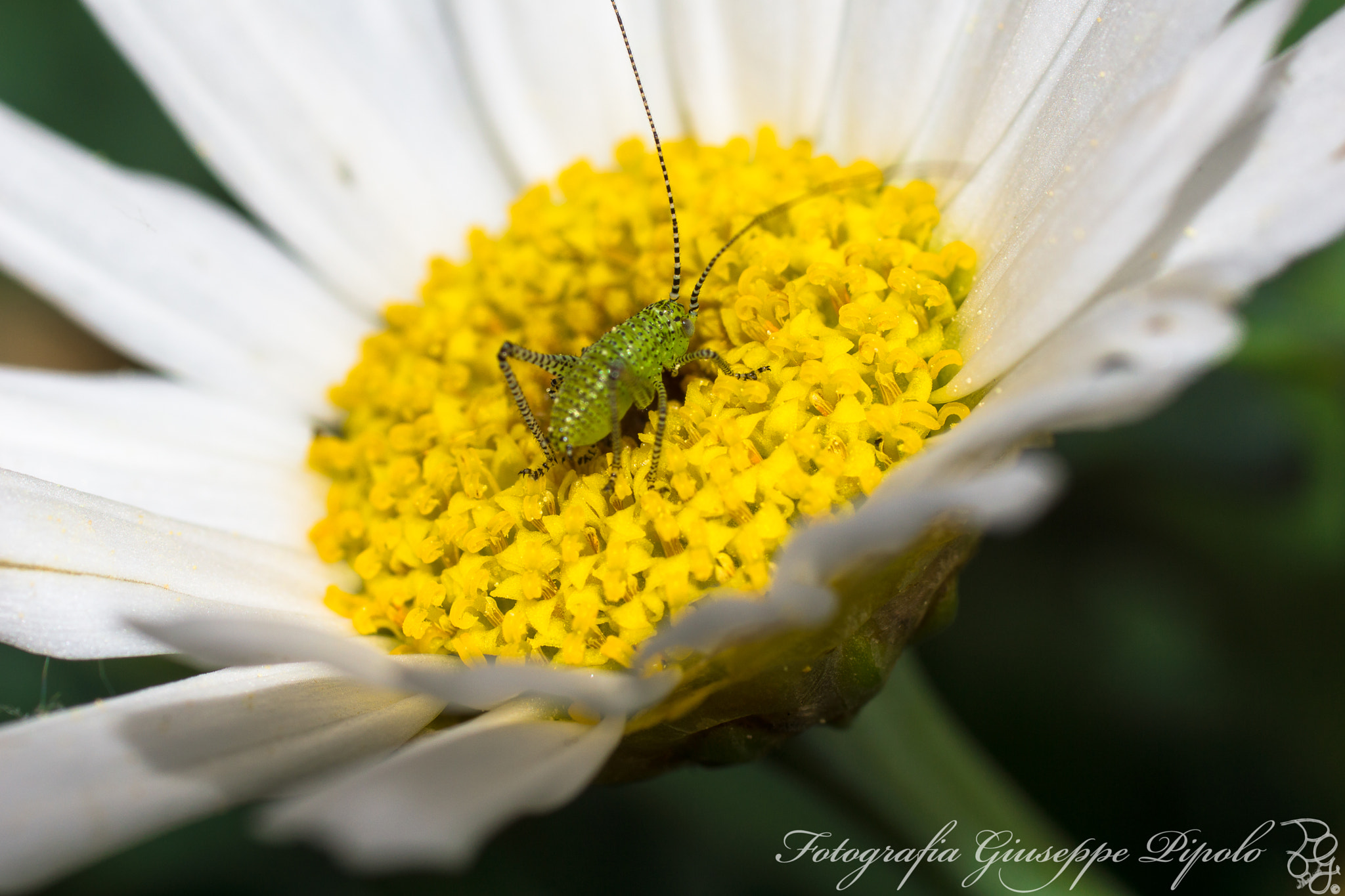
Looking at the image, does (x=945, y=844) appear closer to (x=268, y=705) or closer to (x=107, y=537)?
(x=268, y=705)

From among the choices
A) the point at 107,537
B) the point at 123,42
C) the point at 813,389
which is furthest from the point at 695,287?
the point at 123,42

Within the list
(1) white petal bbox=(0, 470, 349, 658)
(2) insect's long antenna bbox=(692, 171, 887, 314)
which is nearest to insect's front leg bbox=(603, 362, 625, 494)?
(2) insect's long antenna bbox=(692, 171, 887, 314)

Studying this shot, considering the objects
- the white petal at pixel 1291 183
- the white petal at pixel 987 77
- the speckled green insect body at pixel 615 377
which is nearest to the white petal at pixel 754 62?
the white petal at pixel 987 77

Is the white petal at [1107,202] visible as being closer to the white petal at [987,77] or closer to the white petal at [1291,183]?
the white petal at [1291,183]

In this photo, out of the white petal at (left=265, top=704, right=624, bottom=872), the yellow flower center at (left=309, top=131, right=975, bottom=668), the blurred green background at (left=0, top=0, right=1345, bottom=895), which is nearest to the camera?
the white petal at (left=265, top=704, right=624, bottom=872)

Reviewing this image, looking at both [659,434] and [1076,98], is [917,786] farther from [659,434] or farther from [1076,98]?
[1076,98]

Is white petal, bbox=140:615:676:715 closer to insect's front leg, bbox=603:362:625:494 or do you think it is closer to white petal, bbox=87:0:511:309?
insect's front leg, bbox=603:362:625:494
